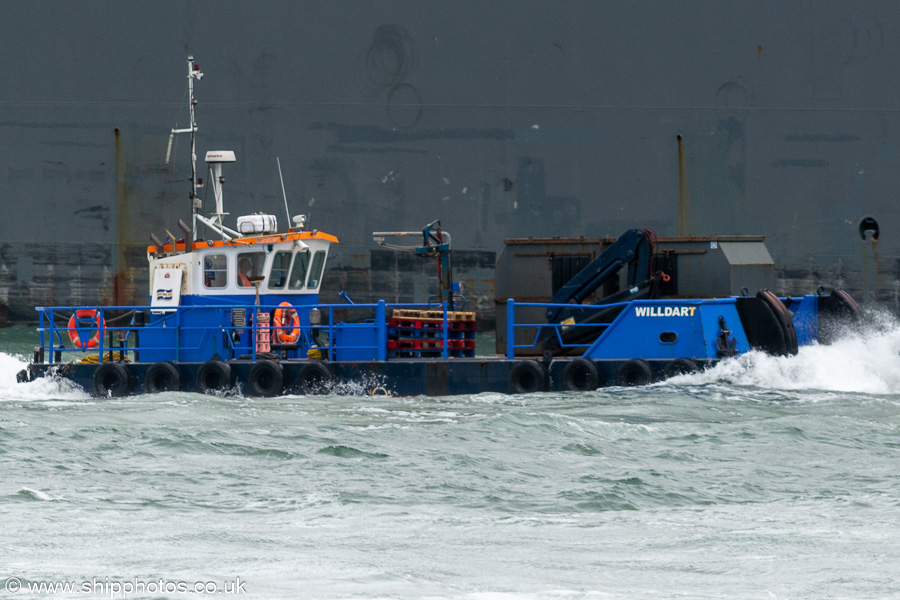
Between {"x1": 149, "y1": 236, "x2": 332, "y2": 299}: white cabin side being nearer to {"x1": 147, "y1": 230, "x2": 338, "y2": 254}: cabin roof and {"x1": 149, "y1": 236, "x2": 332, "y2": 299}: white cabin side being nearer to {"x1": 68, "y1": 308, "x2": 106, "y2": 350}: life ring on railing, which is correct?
{"x1": 147, "y1": 230, "x2": 338, "y2": 254}: cabin roof

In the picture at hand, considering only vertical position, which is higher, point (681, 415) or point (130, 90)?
point (130, 90)

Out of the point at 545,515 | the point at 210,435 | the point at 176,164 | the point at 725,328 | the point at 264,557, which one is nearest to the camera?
the point at 264,557

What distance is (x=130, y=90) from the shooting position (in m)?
20.2

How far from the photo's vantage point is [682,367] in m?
12.5

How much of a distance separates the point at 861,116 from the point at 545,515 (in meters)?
15.3

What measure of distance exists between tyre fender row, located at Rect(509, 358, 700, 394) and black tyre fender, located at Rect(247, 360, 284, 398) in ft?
8.93

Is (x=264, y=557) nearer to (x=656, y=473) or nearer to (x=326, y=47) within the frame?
(x=656, y=473)

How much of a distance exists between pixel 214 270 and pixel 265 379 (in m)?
1.53

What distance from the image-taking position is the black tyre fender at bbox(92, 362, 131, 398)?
13.0 m

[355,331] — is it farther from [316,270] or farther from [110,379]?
[110,379]

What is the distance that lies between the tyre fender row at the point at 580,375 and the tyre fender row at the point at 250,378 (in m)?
2.23

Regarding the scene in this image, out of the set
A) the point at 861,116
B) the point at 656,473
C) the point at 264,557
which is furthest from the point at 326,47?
the point at 264,557

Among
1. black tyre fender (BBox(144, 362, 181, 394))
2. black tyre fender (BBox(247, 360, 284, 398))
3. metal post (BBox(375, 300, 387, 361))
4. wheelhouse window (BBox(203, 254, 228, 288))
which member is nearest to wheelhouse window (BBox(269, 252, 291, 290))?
wheelhouse window (BBox(203, 254, 228, 288))

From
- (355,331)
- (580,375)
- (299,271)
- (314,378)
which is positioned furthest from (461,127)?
(314,378)
